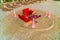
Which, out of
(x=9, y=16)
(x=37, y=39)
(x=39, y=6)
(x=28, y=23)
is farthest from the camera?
(x=39, y=6)

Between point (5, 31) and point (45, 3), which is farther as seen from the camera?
point (45, 3)

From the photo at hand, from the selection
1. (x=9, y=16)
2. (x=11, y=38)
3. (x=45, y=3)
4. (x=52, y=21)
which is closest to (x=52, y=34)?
(x=52, y=21)

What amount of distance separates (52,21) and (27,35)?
0.85 feet

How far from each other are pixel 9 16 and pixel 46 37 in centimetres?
40

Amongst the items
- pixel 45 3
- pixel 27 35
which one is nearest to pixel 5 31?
pixel 27 35

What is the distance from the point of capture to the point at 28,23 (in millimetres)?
1126

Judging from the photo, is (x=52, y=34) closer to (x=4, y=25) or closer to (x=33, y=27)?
(x=33, y=27)

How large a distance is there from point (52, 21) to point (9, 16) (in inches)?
14.5

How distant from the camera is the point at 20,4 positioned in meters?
1.55

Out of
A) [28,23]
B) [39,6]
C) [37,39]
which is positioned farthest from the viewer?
[39,6]

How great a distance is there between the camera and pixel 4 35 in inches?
41.4

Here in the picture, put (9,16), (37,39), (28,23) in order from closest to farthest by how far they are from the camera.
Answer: (37,39) → (28,23) → (9,16)

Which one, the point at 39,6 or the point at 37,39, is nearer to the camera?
the point at 37,39

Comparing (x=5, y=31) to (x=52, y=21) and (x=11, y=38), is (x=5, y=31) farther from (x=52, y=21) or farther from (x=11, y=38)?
(x=52, y=21)
